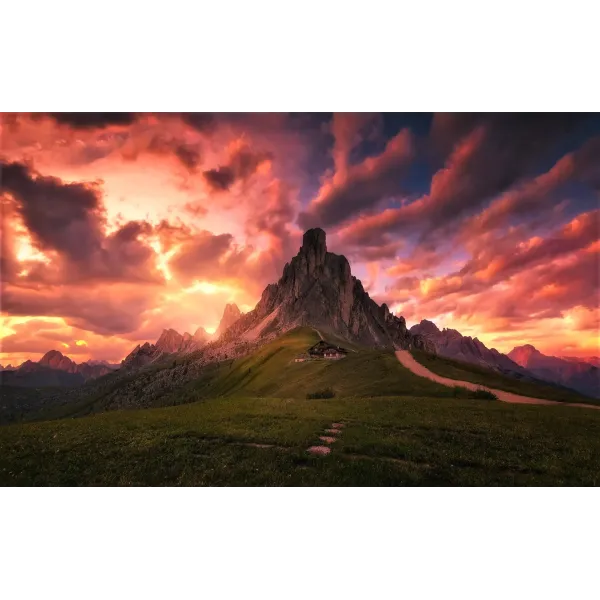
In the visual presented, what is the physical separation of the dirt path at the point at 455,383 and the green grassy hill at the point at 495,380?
3.70 feet

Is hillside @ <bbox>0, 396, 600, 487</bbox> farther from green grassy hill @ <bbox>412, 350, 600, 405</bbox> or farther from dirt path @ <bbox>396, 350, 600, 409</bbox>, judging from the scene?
green grassy hill @ <bbox>412, 350, 600, 405</bbox>

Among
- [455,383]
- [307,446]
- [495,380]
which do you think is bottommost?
[307,446]

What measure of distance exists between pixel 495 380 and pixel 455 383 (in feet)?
25.2

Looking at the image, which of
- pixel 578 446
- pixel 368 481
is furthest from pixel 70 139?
pixel 578 446

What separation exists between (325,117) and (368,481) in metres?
27.6

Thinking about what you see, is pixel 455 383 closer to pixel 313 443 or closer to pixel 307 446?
pixel 313 443

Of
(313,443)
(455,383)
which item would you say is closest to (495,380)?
(455,383)

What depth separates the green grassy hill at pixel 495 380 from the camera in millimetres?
41344

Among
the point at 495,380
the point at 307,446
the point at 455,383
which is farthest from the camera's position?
the point at 495,380

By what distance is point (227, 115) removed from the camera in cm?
3088

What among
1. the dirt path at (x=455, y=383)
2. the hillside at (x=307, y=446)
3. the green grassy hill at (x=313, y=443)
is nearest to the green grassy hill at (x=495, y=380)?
the dirt path at (x=455, y=383)

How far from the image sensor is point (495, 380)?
49.3 m

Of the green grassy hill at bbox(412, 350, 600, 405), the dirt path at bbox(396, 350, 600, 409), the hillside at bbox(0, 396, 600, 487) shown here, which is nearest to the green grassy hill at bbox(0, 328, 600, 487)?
the hillside at bbox(0, 396, 600, 487)
